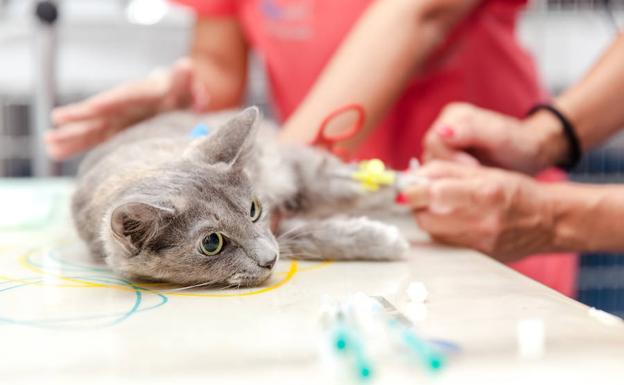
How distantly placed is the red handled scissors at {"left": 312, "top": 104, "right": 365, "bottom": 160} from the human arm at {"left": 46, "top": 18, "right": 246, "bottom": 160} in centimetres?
62

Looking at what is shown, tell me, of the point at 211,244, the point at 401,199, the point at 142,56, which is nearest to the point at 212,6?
the point at 142,56

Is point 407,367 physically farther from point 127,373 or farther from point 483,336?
point 127,373

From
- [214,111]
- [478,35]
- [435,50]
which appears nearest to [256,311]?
[435,50]

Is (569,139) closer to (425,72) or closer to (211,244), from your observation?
(425,72)

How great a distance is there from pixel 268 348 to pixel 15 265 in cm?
56

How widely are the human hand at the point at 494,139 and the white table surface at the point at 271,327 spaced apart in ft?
1.12

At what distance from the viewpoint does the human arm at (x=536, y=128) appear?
125 centimetres

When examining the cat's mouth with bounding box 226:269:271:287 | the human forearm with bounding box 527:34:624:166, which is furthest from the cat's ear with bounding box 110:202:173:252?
the human forearm with bounding box 527:34:624:166

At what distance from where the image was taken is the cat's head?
0.83 meters

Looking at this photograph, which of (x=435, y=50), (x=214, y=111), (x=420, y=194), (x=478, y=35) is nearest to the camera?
(x=420, y=194)

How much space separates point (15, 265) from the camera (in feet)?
3.15

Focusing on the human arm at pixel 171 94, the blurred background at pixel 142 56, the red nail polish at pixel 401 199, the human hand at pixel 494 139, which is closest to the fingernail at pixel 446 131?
the human hand at pixel 494 139

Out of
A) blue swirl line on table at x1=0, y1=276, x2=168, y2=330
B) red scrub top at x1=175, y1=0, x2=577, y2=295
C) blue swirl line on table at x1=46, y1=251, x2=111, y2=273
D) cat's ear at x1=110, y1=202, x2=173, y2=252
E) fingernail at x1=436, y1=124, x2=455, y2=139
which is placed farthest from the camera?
red scrub top at x1=175, y1=0, x2=577, y2=295

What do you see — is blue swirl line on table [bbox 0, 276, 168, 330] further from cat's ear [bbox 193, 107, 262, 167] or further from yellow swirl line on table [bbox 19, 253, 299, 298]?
cat's ear [bbox 193, 107, 262, 167]
